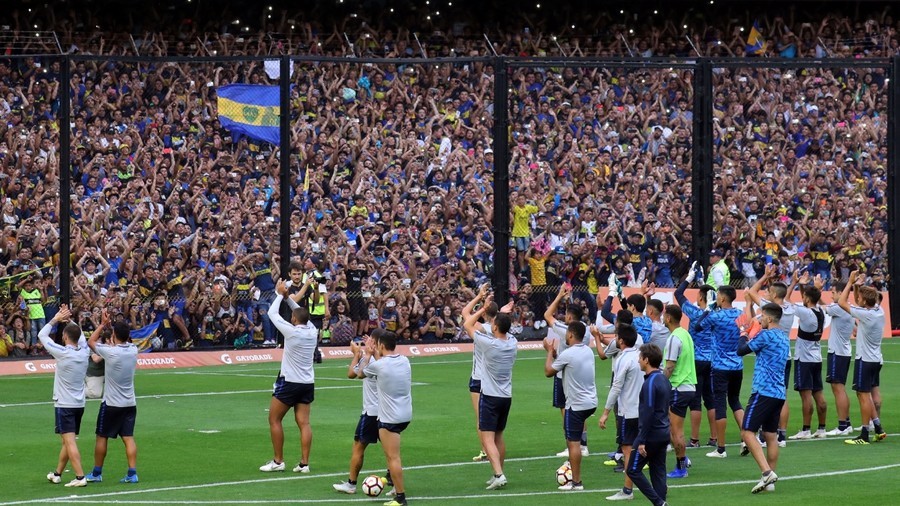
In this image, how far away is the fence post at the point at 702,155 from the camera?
3306cm

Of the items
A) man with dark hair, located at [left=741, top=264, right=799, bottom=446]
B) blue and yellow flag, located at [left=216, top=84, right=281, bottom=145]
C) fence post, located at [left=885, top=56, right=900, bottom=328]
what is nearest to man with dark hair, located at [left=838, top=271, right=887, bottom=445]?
man with dark hair, located at [left=741, top=264, right=799, bottom=446]

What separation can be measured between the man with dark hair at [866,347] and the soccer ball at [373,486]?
7.51 metres

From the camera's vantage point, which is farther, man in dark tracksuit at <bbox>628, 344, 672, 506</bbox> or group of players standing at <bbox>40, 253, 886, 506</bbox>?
group of players standing at <bbox>40, 253, 886, 506</bbox>

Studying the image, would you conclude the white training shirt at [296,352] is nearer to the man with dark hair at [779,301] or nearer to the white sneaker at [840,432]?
the man with dark hair at [779,301]

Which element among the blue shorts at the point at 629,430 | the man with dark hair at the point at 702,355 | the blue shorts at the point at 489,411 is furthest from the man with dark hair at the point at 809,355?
the blue shorts at the point at 489,411

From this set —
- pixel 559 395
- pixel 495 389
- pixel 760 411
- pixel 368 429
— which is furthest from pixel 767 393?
pixel 368 429

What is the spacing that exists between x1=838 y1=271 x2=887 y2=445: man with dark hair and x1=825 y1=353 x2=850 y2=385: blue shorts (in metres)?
0.18

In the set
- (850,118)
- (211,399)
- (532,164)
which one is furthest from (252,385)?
(850,118)

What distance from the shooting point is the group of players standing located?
15469 millimetres

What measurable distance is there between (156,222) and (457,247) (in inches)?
271

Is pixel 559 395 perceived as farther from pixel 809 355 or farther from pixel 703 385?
pixel 809 355

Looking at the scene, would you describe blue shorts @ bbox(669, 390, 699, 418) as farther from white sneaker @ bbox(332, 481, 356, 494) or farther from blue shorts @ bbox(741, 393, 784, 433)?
white sneaker @ bbox(332, 481, 356, 494)

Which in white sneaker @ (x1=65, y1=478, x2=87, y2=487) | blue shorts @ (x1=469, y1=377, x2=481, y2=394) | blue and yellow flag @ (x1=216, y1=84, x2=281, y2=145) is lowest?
white sneaker @ (x1=65, y1=478, x2=87, y2=487)

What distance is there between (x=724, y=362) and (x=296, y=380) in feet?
18.2
